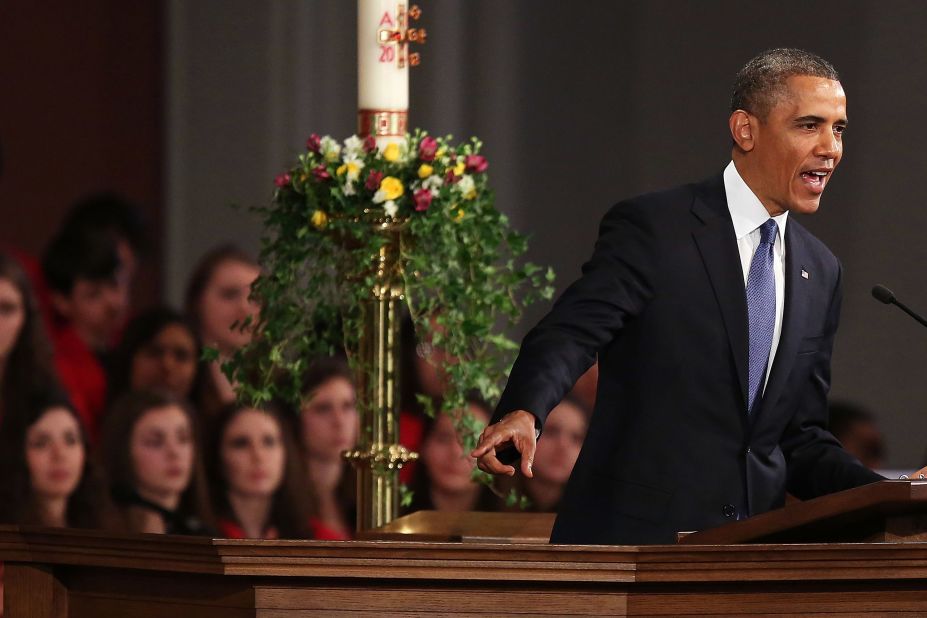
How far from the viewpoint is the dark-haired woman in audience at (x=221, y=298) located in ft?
14.9

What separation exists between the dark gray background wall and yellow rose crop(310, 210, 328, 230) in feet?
8.29

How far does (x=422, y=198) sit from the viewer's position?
115 inches

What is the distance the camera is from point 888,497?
1.72 m

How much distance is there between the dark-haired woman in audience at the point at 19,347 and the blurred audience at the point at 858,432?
2214 millimetres

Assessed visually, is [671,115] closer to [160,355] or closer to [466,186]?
[160,355]

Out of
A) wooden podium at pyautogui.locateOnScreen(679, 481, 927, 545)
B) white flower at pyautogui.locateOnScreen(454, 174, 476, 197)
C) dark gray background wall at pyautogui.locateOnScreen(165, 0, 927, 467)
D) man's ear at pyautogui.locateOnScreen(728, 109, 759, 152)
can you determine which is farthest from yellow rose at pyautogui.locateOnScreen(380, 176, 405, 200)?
dark gray background wall at pyautogui.locateOnScreen(165, 0, 927, 467)

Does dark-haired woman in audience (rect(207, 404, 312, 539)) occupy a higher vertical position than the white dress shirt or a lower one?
lower

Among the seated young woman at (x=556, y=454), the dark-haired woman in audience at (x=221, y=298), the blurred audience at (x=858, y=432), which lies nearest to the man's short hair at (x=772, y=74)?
the seated young woman at (x=556, y=454)

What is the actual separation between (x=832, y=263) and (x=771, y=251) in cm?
15

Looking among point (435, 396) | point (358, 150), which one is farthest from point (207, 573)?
point (435, 396)

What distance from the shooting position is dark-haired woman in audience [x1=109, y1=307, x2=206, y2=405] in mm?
4328

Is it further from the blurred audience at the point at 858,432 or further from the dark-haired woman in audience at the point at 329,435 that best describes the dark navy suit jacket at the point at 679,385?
the blurred audience at the point at 858,432

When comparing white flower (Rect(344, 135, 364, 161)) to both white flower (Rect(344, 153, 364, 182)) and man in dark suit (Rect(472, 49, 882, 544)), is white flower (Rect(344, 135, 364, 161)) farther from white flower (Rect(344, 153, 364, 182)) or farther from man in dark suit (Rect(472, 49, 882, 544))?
man in dark suit (Rect(472, 49, 882, 544))

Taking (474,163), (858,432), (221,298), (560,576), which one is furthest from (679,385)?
(858,432)
